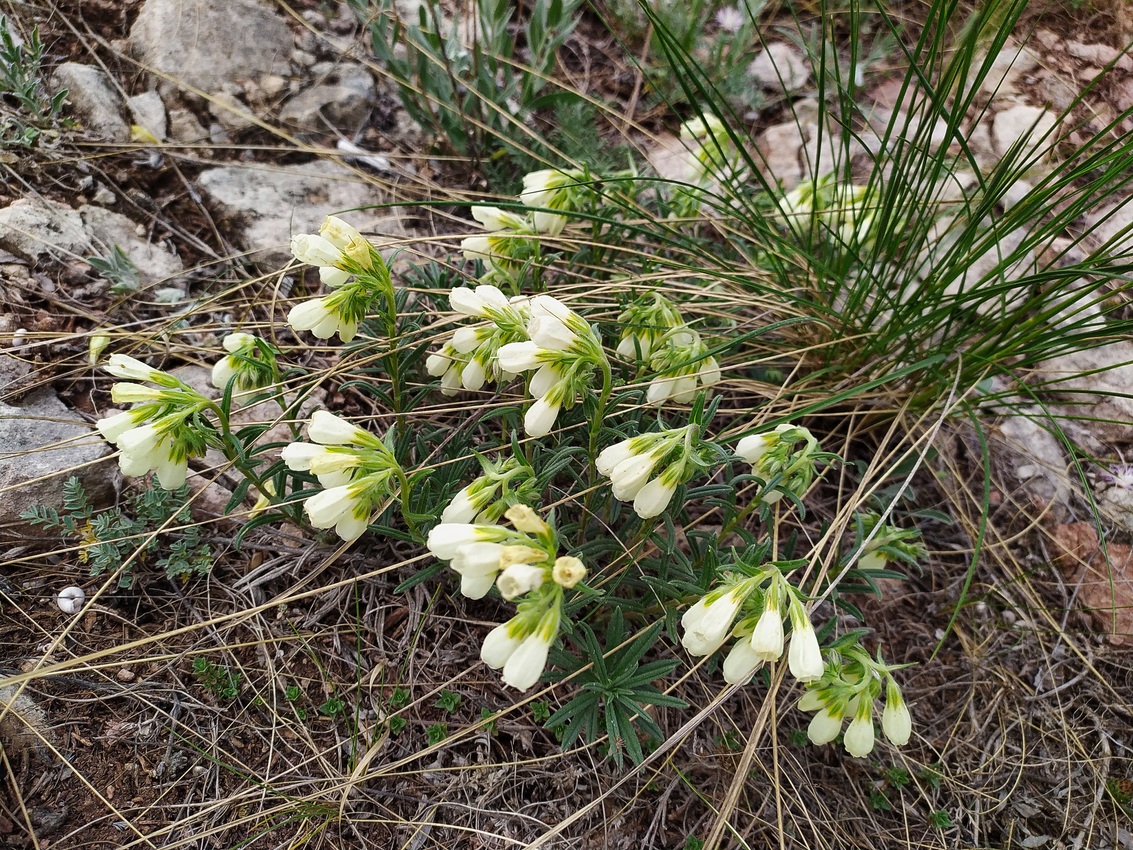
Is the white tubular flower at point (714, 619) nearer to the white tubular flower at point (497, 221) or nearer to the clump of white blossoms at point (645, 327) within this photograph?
the clump of white blossoms at point (645, 327)

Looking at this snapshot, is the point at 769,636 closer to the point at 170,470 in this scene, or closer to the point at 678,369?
the point at 678,369

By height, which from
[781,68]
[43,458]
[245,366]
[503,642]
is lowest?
[43,458]

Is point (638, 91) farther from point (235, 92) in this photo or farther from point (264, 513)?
point (264, 513)

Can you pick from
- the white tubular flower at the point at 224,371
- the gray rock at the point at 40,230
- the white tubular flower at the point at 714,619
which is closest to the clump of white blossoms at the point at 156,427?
the white tubular flower at the point at 224,371

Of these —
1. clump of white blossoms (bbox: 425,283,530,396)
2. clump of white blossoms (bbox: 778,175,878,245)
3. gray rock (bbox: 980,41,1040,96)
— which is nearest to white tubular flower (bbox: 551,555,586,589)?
clump of white blossoms (bbox: 425,283,530,396)

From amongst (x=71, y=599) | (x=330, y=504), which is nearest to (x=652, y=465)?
(x=330, y=504)

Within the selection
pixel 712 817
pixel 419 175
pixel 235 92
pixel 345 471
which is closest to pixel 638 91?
pixel 419 175
